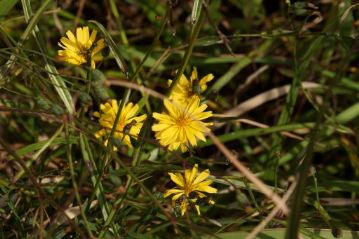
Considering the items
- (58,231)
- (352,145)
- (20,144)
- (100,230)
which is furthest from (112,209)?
(352,145)

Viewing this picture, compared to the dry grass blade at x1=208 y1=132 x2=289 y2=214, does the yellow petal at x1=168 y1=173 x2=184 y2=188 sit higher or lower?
higher

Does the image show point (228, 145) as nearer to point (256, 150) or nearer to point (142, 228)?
point (256, 150)

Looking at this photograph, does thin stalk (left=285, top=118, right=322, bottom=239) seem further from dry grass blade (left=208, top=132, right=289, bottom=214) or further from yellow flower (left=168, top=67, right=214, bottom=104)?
yellow flower (left=168, top=67, right=214, bottom=104)

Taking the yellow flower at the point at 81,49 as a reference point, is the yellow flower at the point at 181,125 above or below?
below

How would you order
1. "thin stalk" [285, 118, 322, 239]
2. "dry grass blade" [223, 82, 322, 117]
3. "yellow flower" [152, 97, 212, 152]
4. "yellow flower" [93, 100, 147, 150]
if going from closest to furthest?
"thin stalk" [285, 118, 322, 239], "yellow flower" [152, 97, 212, 152], "yellow flower" [93, 100, 147, 150], "dry grass blade" [223, 82, 322, 117]

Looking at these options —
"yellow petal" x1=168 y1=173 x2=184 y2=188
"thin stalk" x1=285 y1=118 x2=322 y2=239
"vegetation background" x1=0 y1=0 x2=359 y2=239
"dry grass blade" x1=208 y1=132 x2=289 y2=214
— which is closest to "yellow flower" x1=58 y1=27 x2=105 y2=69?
"vegetation background" x1=0 y1=0 x2=359 y2=239

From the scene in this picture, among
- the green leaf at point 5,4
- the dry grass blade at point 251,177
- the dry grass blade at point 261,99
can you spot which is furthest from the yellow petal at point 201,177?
the green leaf at point 5,4

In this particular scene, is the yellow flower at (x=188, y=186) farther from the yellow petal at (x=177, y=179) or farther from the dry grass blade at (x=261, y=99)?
the dry grass blade at (x=261, y=99)

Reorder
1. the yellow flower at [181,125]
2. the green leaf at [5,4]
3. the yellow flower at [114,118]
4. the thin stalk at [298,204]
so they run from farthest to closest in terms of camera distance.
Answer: the green leaf at [5,4] → the yellow flower at [114,118] → the yellow flower at [181,125] → the thin stalk at [298,204]

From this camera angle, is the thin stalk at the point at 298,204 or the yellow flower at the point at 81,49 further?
the yellow flower at the point at 81,49
